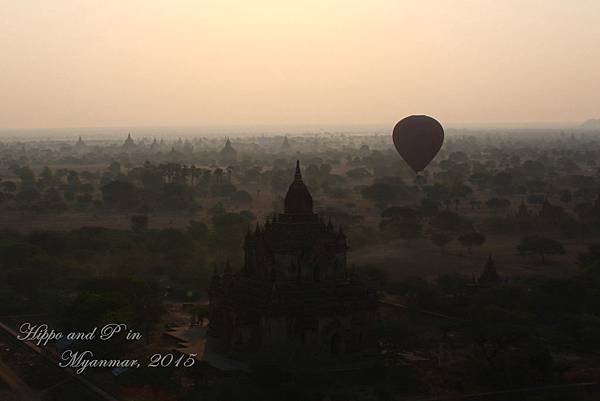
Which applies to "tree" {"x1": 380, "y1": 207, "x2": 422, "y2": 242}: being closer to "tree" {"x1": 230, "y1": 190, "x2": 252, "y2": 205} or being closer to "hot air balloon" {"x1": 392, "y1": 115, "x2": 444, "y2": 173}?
"hot air balloon" {"x1": 392, "y1": 115, "x2": 444, "y2": 173}

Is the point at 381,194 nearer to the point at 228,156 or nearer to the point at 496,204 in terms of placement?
the point at 496,204

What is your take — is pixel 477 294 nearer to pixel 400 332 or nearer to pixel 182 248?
pixel 400 332

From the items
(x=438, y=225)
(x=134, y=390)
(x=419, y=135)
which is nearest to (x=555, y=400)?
(x=134, y=390)

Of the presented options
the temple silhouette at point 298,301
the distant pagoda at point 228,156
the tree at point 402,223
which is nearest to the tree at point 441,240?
the tree at point 402,223

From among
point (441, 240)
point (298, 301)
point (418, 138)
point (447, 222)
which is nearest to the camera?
point (298, 301)

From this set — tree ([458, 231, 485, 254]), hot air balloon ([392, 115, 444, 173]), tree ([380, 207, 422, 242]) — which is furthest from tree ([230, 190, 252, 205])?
hot air balloon ([392, 115, 444, 173])

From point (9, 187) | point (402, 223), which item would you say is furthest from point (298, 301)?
point (9, 187)
